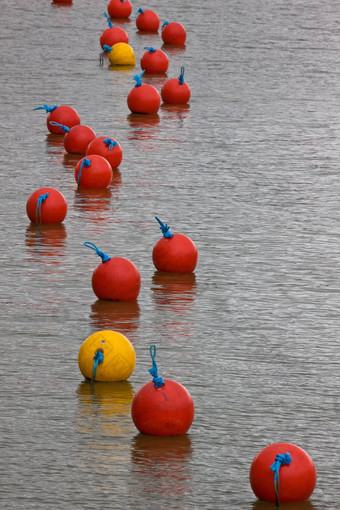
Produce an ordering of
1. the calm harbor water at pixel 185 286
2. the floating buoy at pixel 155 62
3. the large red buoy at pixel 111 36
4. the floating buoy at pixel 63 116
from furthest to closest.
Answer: the large red buoy at pixel 111 36
the floating buoy at pixel 155 62
the floating buoy at pixel 63 116
the calm harbor water at pixel 185 286

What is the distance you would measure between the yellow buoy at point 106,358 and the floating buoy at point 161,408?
844 mm

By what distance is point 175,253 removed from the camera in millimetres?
11102

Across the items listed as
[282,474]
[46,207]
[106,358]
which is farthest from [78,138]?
[282,474]

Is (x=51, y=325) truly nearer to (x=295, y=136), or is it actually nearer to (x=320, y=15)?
(x=295, y=136)

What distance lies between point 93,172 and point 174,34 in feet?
36.2

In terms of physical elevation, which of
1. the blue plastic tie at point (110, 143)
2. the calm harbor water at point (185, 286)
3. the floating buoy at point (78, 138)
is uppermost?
the blue plastic tie at point (110, 143)

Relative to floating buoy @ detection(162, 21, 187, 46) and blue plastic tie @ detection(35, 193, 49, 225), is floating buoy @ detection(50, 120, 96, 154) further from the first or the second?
floating buoy @ detection(162, 21, 187, 46)

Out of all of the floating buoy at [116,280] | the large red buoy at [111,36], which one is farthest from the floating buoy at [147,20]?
the floating buoy at [116,280]

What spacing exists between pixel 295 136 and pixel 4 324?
8.49m

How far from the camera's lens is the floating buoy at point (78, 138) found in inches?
630

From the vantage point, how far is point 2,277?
10.9 meters

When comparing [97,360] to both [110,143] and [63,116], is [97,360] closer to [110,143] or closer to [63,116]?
[110,143]

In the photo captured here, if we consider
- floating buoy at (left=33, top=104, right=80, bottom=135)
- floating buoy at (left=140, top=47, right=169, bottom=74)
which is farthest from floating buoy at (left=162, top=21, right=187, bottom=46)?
floating buoy at (left=33, top=104, right=80, bottom=135)

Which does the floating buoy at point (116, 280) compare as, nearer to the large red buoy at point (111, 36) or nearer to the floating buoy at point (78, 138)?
the floating buoy at point (78, 138)
